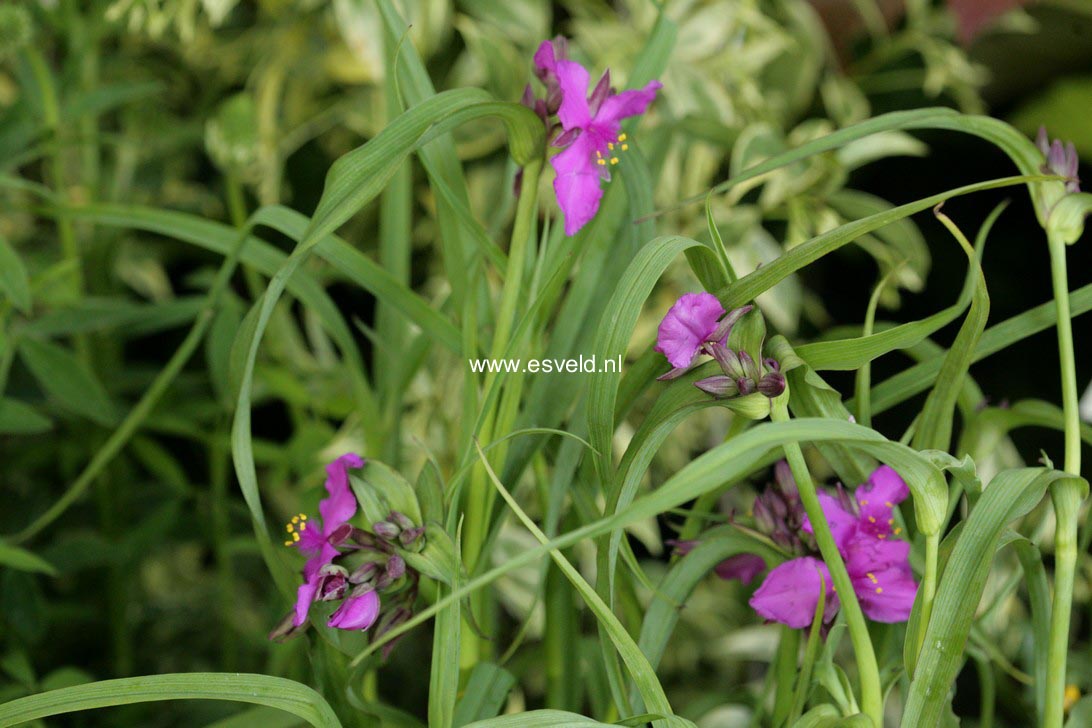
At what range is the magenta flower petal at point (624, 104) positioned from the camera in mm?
354

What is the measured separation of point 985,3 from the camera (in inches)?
32.0

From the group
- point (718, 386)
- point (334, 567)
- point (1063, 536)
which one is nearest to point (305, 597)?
point (334, 567)

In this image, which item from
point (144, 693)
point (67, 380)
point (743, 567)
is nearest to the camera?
point (144, 693)

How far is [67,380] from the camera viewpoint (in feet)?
1.77

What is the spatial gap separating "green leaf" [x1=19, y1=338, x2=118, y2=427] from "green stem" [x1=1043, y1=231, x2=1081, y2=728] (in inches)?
A: 18.9

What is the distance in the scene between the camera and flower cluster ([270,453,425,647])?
0.32 m

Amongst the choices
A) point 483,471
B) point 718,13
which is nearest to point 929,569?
point 483,471

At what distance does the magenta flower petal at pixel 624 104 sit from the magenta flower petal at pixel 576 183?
0.03 ft

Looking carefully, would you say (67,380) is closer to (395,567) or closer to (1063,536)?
(395,567)

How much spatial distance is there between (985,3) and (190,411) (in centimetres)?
74

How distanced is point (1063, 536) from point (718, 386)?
0.15 metres

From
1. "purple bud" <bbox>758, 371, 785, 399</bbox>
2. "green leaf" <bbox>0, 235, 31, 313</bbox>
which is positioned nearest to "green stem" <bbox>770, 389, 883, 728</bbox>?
"purple bud" <bbox>758, 371, 785, 399</bbox>

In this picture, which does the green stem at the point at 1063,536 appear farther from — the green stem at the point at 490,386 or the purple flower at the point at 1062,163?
the green stem at the point at 490,386

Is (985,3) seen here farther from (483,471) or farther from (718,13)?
(483,471)
